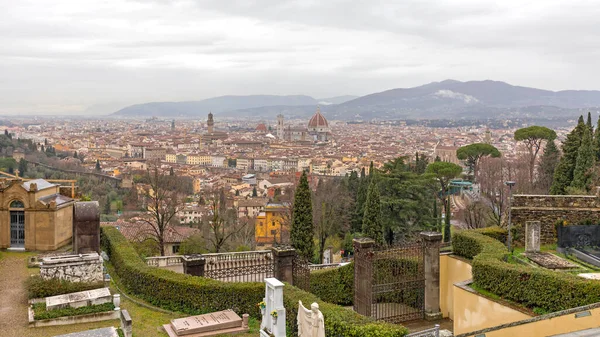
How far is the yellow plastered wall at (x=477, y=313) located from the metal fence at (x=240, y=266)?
4384 mm

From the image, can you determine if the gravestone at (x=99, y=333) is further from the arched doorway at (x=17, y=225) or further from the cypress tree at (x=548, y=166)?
the cypress tree at (x=548, y=166)

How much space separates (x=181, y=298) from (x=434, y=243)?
536 cm

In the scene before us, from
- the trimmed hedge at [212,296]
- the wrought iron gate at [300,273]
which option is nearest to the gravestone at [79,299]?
the trimmed hedge at [212,296]

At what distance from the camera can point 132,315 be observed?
941 cm

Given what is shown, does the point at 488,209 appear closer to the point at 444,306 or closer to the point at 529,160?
the point at 529,160

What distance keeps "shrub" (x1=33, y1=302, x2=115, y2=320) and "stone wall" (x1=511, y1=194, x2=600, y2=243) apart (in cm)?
912

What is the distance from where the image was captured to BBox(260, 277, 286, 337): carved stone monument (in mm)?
7609

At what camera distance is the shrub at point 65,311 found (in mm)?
8773

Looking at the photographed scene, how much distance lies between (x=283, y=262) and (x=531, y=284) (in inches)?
179

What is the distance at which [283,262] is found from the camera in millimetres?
10875

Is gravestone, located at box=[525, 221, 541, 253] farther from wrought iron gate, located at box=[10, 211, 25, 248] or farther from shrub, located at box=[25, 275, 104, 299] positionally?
wrought iron gate, located at box=[10, 211, 25, 248]

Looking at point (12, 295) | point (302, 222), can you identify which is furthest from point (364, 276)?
point (302, 222)

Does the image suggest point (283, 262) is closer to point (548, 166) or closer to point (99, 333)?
point (99, 333)

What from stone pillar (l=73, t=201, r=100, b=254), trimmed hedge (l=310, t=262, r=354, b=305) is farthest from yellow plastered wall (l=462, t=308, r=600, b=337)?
stone pillar (l=73, t=201, r=100, b=254)
